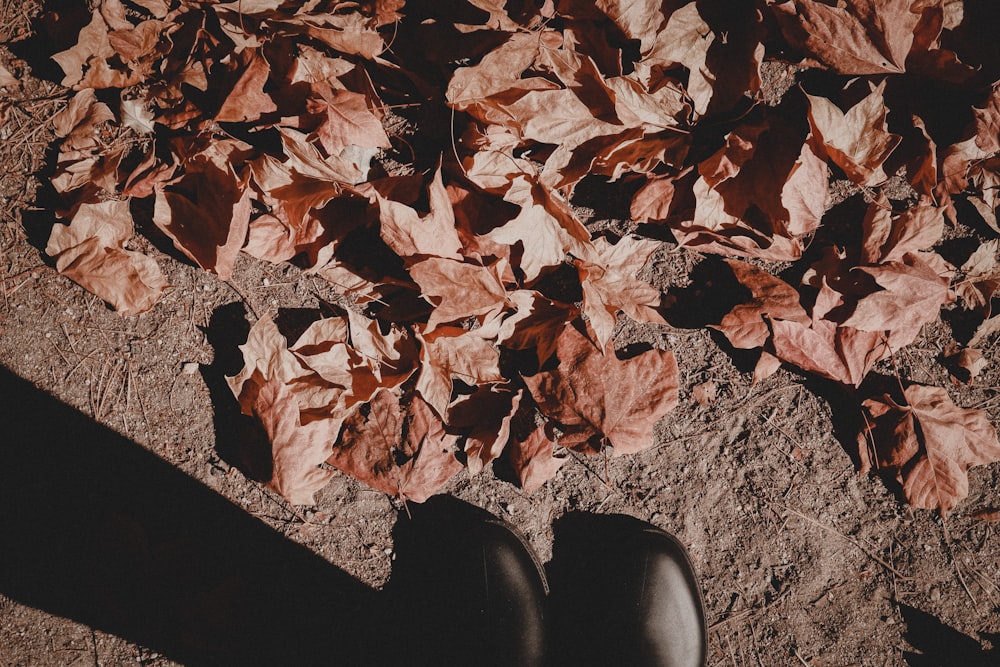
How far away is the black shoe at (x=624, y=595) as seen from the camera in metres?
1.52

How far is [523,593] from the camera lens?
1541 millimetres

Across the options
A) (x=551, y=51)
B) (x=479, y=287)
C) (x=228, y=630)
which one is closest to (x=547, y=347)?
(x=479, y=287)

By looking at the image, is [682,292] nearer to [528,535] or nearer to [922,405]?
[922,405]

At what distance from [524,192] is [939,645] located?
5.66ft

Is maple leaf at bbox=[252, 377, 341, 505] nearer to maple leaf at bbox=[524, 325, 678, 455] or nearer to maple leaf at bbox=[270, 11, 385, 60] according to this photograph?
maple leaf at bbox=[524, 325, 678, 455]

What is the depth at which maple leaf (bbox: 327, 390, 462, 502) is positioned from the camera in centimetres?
146

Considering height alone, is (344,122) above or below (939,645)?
above

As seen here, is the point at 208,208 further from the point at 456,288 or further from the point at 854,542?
the point at 854,542

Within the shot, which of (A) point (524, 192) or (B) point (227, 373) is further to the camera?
(B) point (227, 373)

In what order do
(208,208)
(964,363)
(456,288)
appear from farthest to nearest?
1. (964,363)
2. (208,208)
3. (456,288)

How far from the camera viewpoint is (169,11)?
144cm

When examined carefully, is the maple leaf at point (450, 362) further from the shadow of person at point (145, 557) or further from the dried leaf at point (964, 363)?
the dried leaf at point (964, 363)

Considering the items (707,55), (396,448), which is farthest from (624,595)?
(707,55)

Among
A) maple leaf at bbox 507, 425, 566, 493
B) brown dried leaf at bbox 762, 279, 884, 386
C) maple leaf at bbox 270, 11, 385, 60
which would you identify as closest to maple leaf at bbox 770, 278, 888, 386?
brown dried leaf at bbox 762, 279, 884, 386
